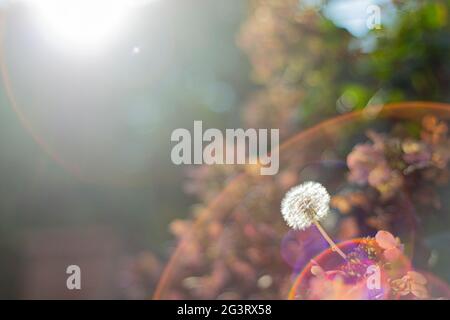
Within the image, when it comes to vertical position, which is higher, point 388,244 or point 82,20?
point 82,20

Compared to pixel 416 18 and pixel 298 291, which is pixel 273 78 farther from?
pixel 298 291

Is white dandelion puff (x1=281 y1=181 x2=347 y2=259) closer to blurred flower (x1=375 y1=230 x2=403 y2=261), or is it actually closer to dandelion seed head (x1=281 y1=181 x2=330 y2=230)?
dandelion seed head (x1=281 y1=181 x2=330 y2=230)

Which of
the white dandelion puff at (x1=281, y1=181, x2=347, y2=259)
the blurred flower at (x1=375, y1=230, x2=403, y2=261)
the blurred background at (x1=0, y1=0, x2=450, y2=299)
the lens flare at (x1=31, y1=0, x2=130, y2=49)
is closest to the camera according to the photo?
the blurred flower at (x1=375, y1=230, x2=403, y2=261)

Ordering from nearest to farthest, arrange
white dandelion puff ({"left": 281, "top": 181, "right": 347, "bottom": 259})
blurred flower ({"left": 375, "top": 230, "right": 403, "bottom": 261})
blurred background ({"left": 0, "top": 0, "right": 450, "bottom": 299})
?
blurred flower ({"left": 375, "top": 230, "right": 403, "bottom": 261}) < white dandelion puff ({"left": 281, "top": 181, "right": 347, "bottom": 259}) < blurred background ({"left": 0, "top": 0, "right": 450, "bottom": 299})

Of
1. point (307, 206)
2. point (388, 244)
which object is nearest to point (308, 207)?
point (307, 206)

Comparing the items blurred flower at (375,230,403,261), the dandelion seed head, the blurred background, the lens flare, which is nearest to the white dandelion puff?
the dandelion seed head

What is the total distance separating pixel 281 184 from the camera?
7.41ft

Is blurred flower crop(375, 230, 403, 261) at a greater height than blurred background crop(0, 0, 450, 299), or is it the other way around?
blurred background crop(0, 0, 450, 299)

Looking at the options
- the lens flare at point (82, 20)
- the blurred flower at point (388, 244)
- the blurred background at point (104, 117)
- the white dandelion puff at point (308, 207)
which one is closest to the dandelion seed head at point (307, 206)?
the white dandelion puff at point (308, 207)

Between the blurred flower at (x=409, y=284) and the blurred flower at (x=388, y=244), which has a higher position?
the blurred flower at (x=388, y=244)

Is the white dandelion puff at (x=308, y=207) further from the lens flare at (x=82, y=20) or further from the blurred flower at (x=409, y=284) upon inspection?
the lens flare at (x=82, y=20)

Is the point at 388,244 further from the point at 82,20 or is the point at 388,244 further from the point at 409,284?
the point at 82,20
